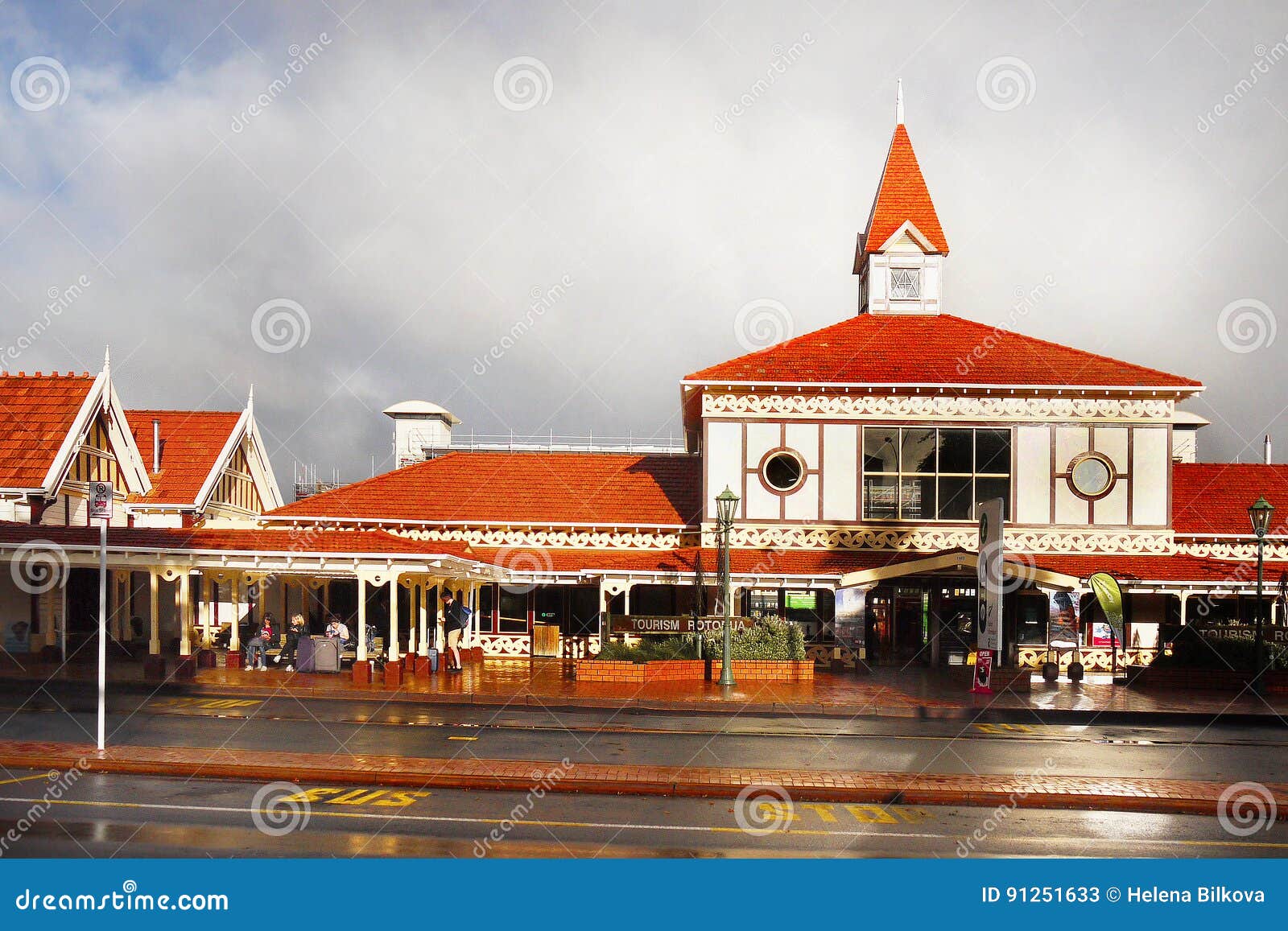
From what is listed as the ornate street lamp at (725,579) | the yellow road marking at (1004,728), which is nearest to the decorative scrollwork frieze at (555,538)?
the ornate street lamp at (725,579)

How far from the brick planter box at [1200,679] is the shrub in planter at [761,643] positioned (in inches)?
287

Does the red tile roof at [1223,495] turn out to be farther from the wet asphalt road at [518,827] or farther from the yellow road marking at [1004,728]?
the wet asphalt road at [518,827]

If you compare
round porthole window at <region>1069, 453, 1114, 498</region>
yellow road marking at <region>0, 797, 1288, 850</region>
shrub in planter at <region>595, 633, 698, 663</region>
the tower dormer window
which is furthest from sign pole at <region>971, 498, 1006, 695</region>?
the tower dormer window

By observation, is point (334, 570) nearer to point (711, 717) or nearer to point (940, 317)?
point (711, 717)

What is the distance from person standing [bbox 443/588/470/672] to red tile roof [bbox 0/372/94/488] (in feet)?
31.4

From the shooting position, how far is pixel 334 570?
24109mm

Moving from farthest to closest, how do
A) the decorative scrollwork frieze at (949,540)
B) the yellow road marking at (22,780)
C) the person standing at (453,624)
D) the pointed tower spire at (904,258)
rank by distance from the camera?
1. the pointed tower spire at (904,258)
2. the decorative scrollwork frieze at (949,540)
3. the person standing at (453,624)
4. the yellow road marking at (22,780)

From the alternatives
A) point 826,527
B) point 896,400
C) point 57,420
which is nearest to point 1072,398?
point 896,400

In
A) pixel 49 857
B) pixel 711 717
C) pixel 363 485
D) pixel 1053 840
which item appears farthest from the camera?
pixel 363 485

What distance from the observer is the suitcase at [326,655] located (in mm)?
24297

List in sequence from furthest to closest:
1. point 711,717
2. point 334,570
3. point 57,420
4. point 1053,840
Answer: point 57,420 < point 334,570 < point 711,717 < point 1053,840

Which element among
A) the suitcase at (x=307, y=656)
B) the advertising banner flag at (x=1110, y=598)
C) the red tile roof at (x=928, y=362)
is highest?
the red tile roof at (x=928, y=362)

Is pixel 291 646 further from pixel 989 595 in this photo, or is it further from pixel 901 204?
pixel 901 204

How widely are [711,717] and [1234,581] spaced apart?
50.3 feet
